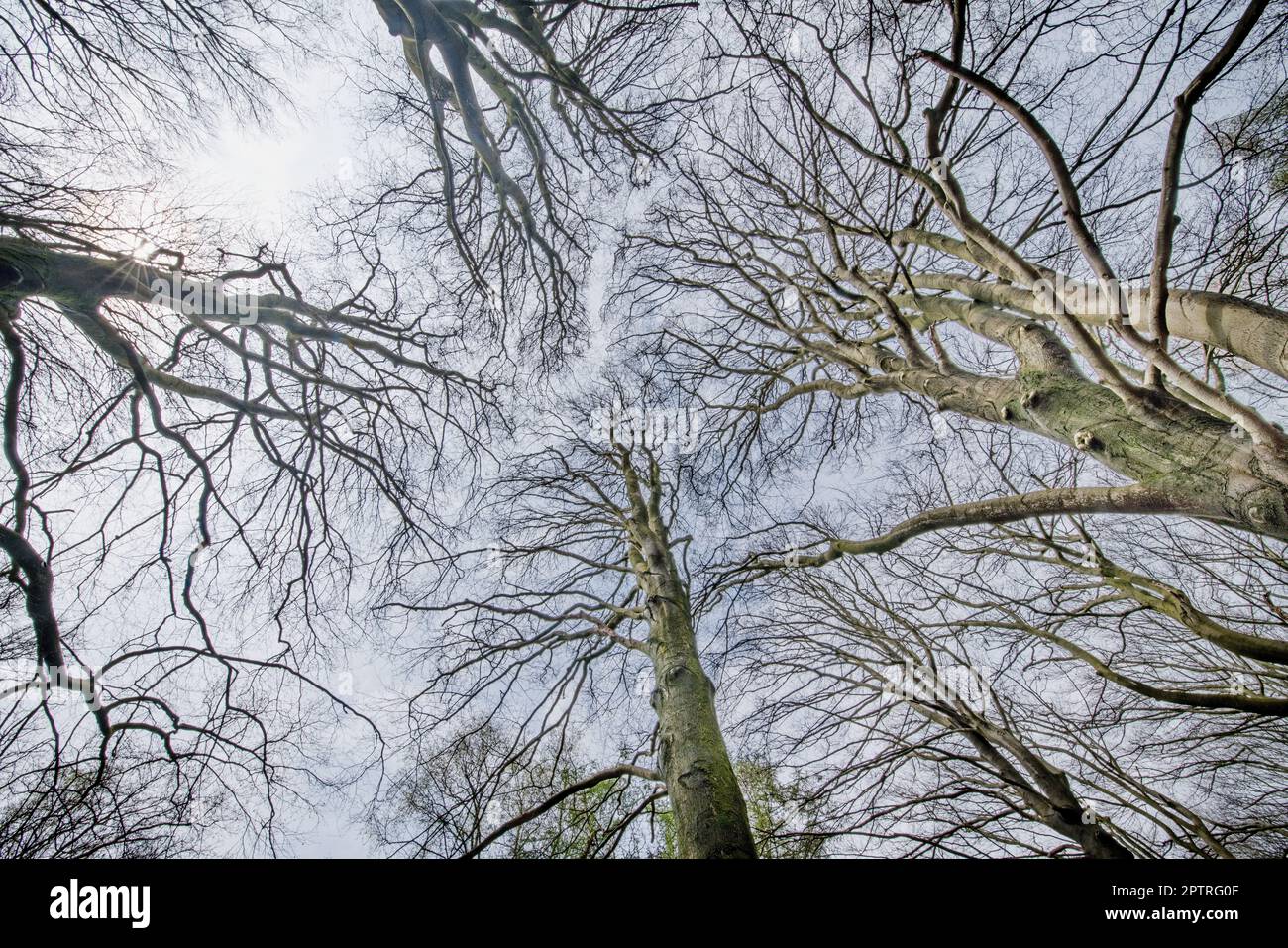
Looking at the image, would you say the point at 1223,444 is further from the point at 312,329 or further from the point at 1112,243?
the point at 312,329

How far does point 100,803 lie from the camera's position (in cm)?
341

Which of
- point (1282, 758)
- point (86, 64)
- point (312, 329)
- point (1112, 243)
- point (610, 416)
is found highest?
point (86, 64)

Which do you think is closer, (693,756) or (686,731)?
(693,756)

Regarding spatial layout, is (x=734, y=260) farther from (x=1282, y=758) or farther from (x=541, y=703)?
(x=1282, y=758)

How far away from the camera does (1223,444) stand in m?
1.79

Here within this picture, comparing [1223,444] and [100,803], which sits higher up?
[1223,444]

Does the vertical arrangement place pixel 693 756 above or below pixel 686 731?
below
